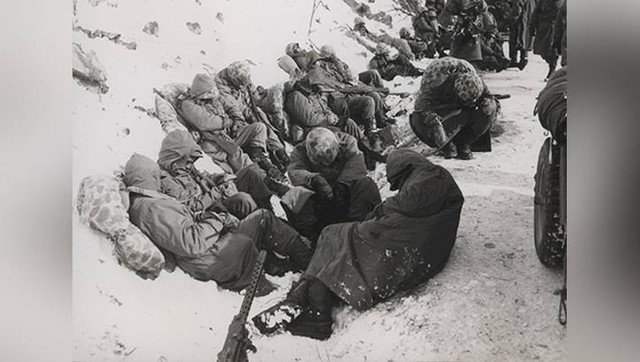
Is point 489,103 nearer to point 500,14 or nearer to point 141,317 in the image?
point 500,14

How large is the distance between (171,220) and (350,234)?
0.54 m

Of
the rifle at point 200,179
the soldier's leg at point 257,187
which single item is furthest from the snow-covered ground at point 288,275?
the soldier's leg at point 257,187

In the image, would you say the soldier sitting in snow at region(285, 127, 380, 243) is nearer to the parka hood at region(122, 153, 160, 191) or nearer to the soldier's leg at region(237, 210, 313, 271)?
the soldier's leg at region(237, 210, 313, 271)

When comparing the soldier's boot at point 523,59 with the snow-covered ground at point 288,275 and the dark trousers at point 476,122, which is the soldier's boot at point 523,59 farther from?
the dark trousers at point 476,122

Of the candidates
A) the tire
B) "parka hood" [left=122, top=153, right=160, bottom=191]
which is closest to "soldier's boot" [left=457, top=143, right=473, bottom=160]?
the tire

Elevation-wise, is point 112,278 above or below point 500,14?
below

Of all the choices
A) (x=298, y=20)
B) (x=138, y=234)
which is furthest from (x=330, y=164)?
(x=138, y=234)

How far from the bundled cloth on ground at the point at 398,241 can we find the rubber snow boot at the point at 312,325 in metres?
0.08

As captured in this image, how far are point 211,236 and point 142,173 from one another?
28cm

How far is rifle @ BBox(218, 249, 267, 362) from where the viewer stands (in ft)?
5.63

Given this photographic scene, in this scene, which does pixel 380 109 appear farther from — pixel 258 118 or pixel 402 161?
pixel 258 118

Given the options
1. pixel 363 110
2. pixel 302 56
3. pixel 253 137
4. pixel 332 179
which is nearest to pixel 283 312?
pixel 332 179

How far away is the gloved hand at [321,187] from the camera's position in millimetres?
1703
